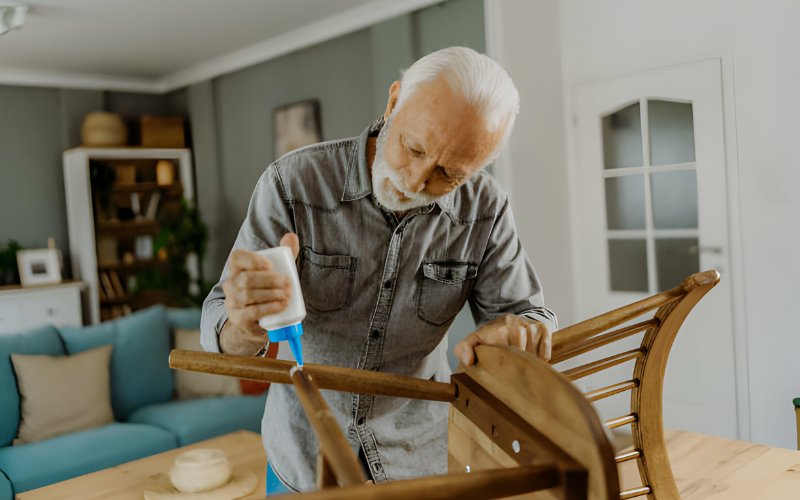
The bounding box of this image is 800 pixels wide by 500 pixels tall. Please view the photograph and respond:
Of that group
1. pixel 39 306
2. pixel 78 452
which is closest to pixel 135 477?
pixel 78 452

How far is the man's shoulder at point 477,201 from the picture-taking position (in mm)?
1344

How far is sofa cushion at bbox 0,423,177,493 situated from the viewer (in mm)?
3193

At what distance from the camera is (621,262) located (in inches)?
168

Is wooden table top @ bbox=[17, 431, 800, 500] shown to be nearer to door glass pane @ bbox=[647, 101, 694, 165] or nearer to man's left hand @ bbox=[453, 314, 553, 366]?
man's left hand @ bbox=[453, 314, 553, 366]

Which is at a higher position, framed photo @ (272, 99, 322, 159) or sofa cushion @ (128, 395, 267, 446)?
framed photo @ (272, 99, 322, 159)

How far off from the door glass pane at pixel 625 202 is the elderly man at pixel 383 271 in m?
3.02

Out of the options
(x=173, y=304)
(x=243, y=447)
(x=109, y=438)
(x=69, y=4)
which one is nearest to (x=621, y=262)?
(x=243, y=447)

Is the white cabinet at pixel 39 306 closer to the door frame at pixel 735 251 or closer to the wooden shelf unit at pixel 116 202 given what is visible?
the wooden shelf unit at pixel 116 202

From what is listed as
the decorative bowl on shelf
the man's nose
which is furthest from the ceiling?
the man's nose

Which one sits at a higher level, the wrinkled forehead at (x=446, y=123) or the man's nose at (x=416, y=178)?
the wrinkled forehead at (x=446, y=123)

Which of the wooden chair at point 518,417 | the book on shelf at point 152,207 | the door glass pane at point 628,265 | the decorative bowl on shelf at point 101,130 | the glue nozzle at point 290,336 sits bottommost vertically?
the door glass pane at point 628,265

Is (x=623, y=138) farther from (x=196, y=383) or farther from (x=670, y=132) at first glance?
(x=196, y=383)

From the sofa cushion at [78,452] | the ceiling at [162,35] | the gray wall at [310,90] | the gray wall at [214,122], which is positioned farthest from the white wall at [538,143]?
the sofa cushion at [78,452]

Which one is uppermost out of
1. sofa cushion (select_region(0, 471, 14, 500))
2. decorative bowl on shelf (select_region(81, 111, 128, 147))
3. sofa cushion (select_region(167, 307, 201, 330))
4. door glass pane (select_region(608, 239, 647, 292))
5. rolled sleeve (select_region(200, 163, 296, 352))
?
decorative bowl on shelf (select_region(81, 111, 128, 147))
